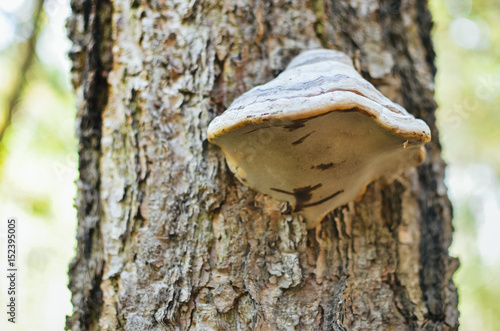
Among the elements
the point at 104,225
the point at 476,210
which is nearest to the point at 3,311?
the point at 104,225

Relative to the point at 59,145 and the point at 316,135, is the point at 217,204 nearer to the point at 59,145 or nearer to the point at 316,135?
the point at 316,135

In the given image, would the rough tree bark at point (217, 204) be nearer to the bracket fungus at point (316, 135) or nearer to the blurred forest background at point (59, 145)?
the bracket fungus at point (316, 135)

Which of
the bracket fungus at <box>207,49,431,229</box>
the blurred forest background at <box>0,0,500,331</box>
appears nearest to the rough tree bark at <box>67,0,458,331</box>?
the bracket fungus at <box>207,49,431,229</box>

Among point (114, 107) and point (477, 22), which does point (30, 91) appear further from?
point (477, 22)

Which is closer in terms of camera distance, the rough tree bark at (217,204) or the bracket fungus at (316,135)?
the bracket fungus at (316,135)

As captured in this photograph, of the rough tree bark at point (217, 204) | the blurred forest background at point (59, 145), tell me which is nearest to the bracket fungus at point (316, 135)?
the rough tree bark at point (217, 204)

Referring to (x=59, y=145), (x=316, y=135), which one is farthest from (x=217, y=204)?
(x=59, y=145)
